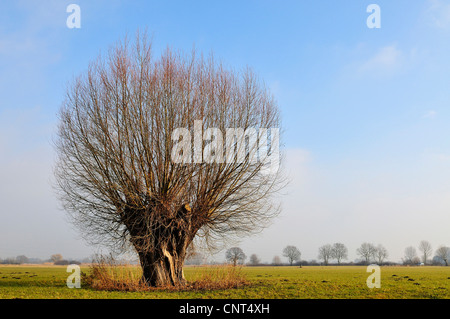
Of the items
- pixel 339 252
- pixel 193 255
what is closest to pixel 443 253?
pixel 339 252

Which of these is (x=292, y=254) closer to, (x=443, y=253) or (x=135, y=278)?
(x=443, y=253)

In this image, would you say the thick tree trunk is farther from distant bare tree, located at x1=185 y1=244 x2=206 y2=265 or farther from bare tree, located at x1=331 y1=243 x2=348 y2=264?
bare tree, located at x1=331 y1=243 x2=348 y2=264

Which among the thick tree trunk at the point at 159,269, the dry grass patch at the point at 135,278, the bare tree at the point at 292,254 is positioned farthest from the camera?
the bare tree at the point at 292,254

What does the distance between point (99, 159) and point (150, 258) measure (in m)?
5.28

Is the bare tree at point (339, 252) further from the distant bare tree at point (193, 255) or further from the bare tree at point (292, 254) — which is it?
the distant bare tree at point (193, 255)

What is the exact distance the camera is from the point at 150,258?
58.2ft

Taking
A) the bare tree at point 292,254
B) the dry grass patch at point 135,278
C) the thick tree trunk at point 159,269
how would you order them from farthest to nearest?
the bare tree at point 292,254
the thick tree trunk at point 159,269
the dry grass patch at point 135,278

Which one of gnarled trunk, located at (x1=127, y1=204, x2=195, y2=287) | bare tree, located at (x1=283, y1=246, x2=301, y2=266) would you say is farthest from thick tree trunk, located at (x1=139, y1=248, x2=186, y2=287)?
bare tree, located at (x1=283, y1=246, x2=301, y2=266)

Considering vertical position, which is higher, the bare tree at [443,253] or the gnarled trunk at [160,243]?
the gnarled trunk at [160,243]

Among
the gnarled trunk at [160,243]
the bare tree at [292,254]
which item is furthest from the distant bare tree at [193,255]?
the bare tree at [292,254]
